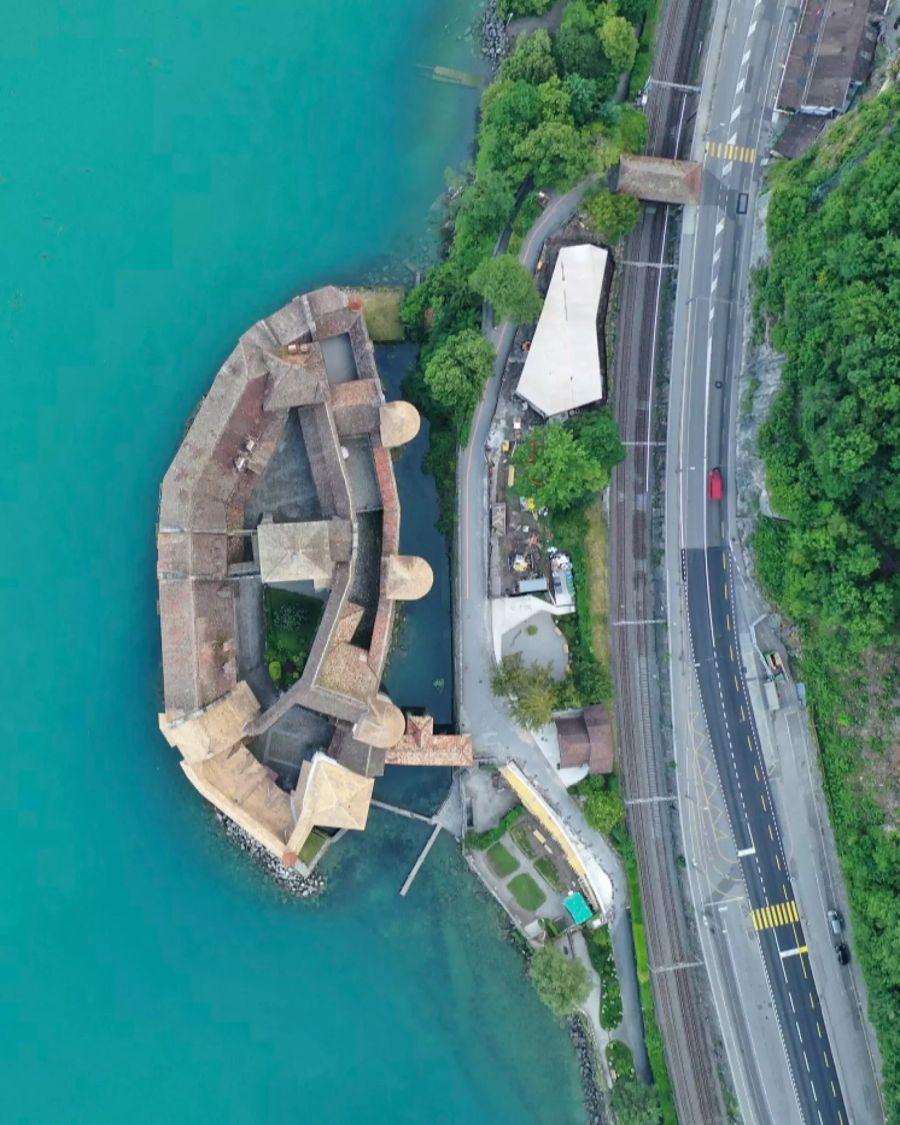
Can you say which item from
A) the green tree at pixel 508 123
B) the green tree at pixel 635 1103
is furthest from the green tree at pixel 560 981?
the green tree at pixel 508 123

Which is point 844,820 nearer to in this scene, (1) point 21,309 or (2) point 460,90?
(2) point 460,90

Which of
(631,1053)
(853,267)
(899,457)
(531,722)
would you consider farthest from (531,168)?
(631,1053)

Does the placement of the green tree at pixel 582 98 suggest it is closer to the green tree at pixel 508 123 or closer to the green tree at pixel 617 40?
the green tree at pixel 617 40

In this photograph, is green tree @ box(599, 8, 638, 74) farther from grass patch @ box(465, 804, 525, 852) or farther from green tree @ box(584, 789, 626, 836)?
grass patch @ box(465, 804, 525, 852)

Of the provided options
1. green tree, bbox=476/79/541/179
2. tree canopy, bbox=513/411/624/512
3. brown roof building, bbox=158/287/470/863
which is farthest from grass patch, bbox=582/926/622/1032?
green tree, bbox=476/79/541/179

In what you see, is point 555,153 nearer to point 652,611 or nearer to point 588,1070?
point 652,611

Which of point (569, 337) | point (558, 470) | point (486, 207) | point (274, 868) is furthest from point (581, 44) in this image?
point (274, 868)
